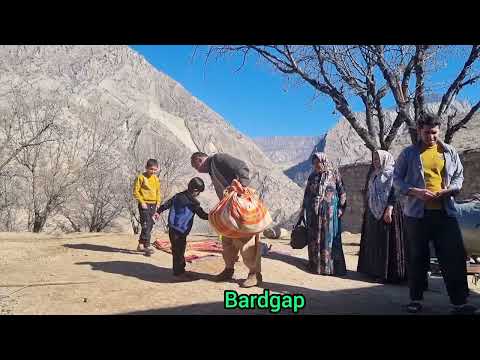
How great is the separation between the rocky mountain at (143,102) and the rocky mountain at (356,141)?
663 centimetres

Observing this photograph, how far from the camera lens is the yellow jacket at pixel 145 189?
607cm

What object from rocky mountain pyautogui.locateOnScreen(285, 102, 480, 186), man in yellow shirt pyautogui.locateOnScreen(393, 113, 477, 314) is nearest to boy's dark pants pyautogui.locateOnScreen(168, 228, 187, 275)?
man in yellow shirt pyautogui.locateOnScreen(393, 113, 477, 314)

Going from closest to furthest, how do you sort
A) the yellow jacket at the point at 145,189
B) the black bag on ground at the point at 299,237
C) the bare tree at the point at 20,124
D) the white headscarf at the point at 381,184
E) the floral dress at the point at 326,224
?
1. the white headscarf at the point at 381,184
2. the floral dress at the point at 326,224
3. the black bag on ground at the point at 299,237
4. the yellow jacket at the point at 145,189
5. the bare tree at the point at 20,124

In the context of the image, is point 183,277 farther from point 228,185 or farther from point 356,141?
point 356,141

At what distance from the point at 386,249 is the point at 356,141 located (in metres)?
45.9

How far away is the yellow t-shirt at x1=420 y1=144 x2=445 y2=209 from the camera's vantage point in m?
3.18

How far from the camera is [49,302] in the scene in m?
3.39

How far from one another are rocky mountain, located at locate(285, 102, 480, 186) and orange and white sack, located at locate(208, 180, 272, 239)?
275 inches

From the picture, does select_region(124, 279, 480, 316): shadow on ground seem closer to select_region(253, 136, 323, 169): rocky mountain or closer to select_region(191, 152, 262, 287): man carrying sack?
select_region(191, 152, 262, 287): man carrying sack

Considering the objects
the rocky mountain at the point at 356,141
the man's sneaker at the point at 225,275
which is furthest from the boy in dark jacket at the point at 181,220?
the rocky mountain at the point at 356,141

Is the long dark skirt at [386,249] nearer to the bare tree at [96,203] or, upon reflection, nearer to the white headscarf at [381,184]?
the white headscarf at [381,184]

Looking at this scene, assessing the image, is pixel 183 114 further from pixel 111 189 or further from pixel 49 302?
pixel 49 302

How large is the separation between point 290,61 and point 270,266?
5460 millimetres
